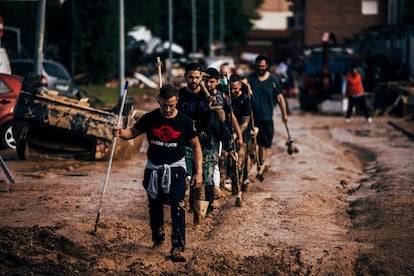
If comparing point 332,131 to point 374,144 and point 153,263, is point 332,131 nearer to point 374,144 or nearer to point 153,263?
point 374,144

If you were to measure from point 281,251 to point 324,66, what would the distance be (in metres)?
24.7

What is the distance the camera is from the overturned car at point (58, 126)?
15.4 metres

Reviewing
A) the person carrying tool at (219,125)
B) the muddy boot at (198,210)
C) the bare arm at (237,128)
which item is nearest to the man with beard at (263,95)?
the person carrying tool at (219,125)

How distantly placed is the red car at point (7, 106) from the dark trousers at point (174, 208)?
29.3 ft

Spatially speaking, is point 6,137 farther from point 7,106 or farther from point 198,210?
point 198,210

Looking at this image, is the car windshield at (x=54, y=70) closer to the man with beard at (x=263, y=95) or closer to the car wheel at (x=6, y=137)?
the car wheel at (x=6, y=137)

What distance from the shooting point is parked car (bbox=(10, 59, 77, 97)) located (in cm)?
2542

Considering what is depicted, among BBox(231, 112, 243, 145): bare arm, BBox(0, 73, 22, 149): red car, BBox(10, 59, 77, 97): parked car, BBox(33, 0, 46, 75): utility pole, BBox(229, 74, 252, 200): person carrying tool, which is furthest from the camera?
BBox(10, 59, 77, 97): parked car

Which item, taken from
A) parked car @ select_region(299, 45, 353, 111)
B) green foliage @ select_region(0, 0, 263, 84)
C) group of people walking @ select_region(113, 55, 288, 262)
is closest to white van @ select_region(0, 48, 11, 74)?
group of people walking @ select_region(113, 55, 288, 262)

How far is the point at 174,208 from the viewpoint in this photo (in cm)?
879

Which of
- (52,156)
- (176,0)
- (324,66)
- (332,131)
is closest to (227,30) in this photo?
(176,0)

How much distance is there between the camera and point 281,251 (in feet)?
29.4

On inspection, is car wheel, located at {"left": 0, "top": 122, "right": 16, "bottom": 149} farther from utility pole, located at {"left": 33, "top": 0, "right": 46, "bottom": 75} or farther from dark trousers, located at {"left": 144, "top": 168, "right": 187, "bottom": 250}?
dark trousers, located at {"left": 144, "top": 168, "right": 187, "bottom": 250}

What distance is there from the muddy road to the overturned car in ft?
1.05
